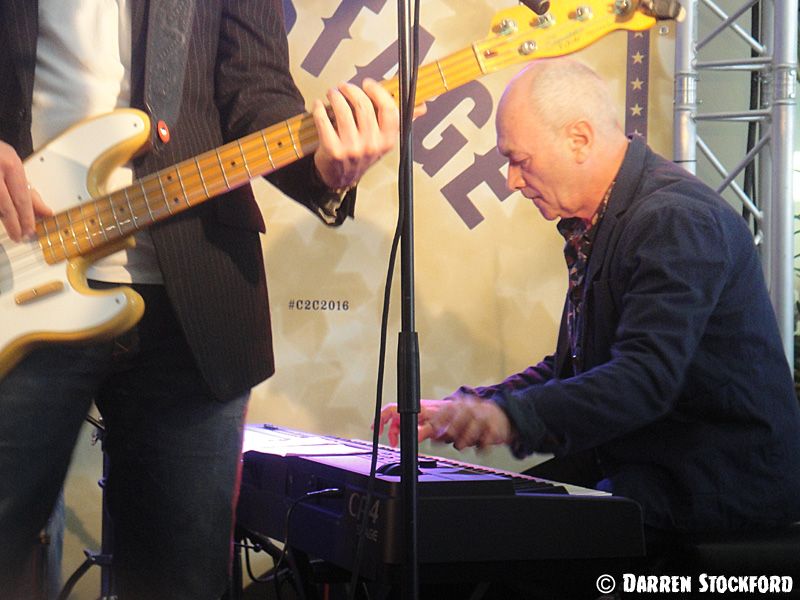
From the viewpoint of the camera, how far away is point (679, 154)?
3430 millimetres

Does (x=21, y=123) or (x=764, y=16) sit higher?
(x=764, y=16)

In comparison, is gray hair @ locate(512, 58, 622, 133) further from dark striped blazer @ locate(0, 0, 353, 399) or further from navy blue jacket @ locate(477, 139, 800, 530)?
dark striped blazer @ locate(0, 0, 353, 399)

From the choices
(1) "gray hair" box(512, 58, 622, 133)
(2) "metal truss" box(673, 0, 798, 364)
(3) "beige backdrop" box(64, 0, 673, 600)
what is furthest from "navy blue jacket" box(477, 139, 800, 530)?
(3) "beige backdrop" box(64, 0, 673, 600)

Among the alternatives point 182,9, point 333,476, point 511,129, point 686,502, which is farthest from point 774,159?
point 182,9

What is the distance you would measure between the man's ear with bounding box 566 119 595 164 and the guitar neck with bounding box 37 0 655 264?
960mm

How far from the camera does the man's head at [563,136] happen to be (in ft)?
8.36

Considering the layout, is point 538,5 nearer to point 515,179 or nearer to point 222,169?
point 222,169

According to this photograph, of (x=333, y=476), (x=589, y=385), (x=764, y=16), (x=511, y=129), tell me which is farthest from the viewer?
(x=764, y=16)

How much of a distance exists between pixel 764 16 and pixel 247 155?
2931 mm

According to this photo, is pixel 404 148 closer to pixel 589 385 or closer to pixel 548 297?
pixel 589 385

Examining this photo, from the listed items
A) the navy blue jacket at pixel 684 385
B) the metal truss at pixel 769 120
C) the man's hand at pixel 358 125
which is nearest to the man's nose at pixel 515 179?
the navy blue jacket at pixel 684 385

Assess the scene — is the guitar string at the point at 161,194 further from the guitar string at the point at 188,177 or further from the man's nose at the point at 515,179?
the man's nose at the point at 515,179

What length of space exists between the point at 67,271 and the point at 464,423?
781mm

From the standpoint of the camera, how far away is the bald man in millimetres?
1979
